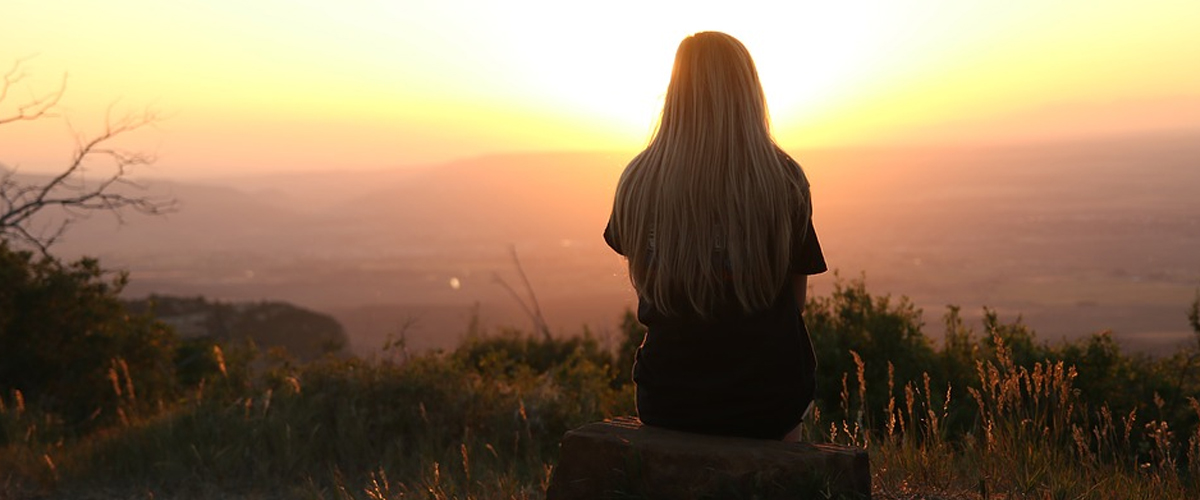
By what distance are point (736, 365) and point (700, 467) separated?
15.5 inches

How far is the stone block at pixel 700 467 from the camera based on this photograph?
12.1 ft

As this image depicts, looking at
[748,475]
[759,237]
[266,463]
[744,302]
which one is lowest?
[266,463]

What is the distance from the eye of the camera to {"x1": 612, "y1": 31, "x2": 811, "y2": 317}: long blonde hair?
12.2ft

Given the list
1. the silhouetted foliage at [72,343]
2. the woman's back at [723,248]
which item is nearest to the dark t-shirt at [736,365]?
the woman's back at [723,248]

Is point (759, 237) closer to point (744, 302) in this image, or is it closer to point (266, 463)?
point (744, 302)

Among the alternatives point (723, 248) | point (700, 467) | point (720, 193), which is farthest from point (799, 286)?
point (700, 467)

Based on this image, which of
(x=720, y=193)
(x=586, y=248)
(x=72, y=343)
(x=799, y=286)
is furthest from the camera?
(x=586, y=248)

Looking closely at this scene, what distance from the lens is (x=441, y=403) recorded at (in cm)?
799

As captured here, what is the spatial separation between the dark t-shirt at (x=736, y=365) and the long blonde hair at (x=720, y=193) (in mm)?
66

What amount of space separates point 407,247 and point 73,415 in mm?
102796

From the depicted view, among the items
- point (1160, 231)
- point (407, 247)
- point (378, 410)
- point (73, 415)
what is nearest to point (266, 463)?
point (378, 410)

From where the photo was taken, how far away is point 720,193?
373cm

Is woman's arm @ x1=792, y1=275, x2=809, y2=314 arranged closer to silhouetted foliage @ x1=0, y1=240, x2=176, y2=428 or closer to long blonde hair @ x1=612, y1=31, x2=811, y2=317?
long blonde hair @ x1=612, y1=31, x2=811, y2=317

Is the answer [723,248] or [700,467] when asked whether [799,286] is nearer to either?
[723,248]
